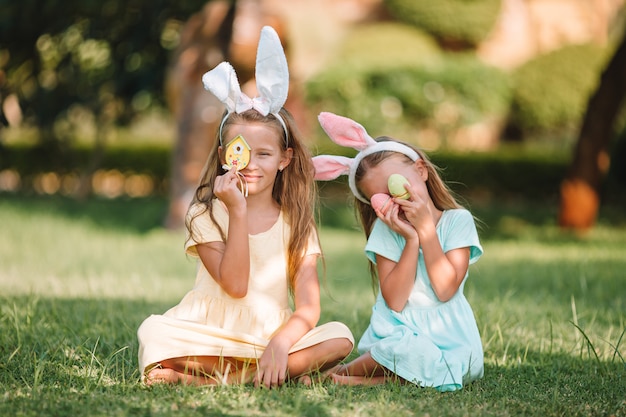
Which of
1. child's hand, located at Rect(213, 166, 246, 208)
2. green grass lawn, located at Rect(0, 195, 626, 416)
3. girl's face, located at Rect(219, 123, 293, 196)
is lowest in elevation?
green grass lawn, located at Rect(0, 195, 626, 416)

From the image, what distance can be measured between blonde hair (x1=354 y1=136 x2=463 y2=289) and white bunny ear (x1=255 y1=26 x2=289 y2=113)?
394mm

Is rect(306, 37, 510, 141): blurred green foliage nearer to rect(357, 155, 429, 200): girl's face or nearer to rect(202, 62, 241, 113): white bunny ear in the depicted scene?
rect(357, 155, 429, 200): girl's face

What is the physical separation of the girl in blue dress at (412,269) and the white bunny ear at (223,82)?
0.38 m

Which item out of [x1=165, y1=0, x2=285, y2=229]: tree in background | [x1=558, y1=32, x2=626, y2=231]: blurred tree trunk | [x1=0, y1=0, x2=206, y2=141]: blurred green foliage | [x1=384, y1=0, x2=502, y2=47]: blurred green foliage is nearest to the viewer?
[x1=165, y1=0, x2=285, y2=229]: tree in background

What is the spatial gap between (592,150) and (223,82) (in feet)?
20.5

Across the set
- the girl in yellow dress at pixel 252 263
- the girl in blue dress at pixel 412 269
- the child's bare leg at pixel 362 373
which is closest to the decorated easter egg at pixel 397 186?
the girl in blue dress at pixel 412 269

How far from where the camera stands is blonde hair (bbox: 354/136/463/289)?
2947 mm

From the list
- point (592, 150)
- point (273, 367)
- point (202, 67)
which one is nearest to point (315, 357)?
point (273, 367)

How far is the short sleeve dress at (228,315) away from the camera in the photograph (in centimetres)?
268

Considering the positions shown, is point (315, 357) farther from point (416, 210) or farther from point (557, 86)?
point (557, 86)

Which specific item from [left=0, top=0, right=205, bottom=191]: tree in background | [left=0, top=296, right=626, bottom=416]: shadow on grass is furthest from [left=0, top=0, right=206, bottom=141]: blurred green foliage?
[left=0, top=296, right=626, bottom=416]: shadow on grass

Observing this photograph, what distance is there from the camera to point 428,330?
9.27 ft

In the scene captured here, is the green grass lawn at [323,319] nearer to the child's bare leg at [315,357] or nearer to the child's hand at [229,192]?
the child's bare leg at [315,357]

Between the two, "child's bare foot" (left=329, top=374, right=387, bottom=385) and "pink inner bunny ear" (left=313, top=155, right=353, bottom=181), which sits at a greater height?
"pink inner bunny ear" (left=313, top=155, right=353, bottom=181)
